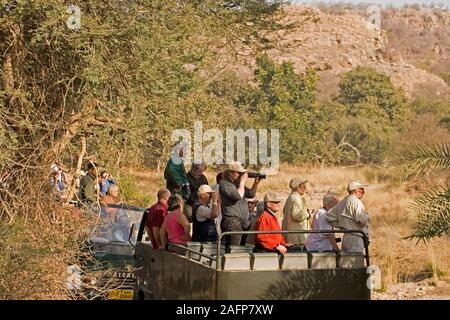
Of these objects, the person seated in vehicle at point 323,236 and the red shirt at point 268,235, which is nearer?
the red shirt at point 268,235

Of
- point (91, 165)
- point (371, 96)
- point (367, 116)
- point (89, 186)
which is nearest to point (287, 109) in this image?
point (367, 116)

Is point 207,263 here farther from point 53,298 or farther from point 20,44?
point 20,44

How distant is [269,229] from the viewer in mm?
10133

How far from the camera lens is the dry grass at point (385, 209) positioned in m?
17.4

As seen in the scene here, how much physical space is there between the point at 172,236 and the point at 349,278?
219 centimetres

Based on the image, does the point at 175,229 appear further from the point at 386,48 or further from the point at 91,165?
the point at 386,48

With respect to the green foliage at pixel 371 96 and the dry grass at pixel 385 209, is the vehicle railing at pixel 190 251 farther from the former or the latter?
the green foliage at pixel 371 96

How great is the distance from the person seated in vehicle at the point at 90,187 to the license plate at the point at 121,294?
1.27 meters

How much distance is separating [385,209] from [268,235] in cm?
2263

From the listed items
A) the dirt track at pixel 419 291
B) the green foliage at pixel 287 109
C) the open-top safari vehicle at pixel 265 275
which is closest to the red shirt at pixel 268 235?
the open-top safari vehicle at pixel 265 275

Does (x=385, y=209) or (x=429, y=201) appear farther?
(x=385, y=209)

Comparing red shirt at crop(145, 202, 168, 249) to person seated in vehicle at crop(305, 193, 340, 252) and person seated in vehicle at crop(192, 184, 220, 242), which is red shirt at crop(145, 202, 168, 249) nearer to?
person seated in vehicle at crop(192, 184, 220, 242)

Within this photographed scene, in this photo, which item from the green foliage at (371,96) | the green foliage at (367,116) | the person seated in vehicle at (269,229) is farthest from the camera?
the green foliage at (371,96)

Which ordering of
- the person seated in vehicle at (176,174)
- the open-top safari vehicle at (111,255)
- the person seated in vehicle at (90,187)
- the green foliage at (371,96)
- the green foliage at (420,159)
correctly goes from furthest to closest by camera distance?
the green foliage at (371,96)
the green foliage at (420,159)
the person seated in vehicle at (176,174)
the person seated in vehicle at (90,187)
the open-top safari vehicle at (111,255)
